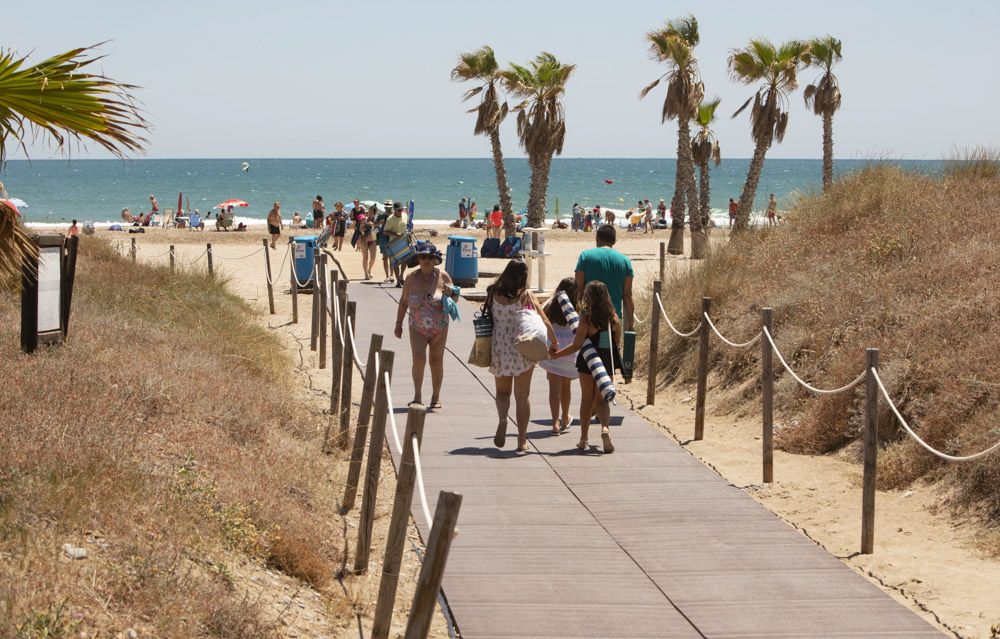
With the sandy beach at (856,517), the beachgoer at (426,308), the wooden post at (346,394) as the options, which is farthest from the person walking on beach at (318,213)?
the wooden post at (346,394)

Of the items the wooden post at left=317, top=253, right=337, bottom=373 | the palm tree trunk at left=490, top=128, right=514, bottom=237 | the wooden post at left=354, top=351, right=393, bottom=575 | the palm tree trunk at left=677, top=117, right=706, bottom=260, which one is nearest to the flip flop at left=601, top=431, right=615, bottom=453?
the wooden post at left=354, top=351, right=393, bottom=575

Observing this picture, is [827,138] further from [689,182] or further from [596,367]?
[596,367]

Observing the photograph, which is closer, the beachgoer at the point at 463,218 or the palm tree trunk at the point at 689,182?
the palm tree trunk at the point at 689,182

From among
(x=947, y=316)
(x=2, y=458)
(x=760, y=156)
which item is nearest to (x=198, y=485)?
(x=2, y=458)

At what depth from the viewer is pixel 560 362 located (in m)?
10.5

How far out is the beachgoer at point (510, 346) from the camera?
998cm

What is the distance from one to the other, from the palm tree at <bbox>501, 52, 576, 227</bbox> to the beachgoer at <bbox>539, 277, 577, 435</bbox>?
1037 inches

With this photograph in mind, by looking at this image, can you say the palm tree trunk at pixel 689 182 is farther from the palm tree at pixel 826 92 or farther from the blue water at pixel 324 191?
the blue water at pixel 324 191

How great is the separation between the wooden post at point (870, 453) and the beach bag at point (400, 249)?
16.1 meters

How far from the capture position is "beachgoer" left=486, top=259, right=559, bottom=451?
9984mm

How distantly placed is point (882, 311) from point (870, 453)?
4407 mm

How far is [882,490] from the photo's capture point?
9125 mm

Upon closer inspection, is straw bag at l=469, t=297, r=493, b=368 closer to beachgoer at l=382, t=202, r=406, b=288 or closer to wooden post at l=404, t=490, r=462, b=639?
wooden post at l=404, t=490, r=462, b=639

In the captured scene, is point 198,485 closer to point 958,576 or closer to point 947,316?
point 958,576
